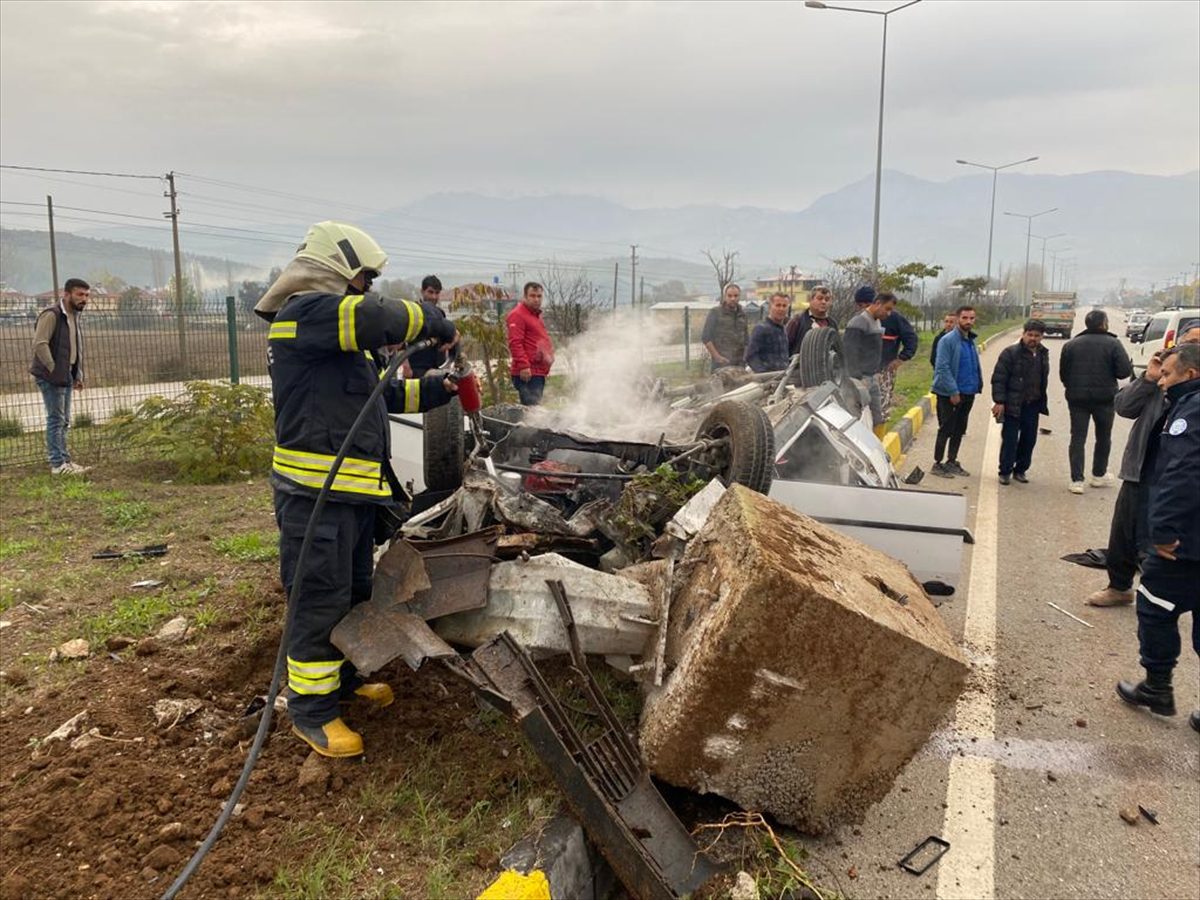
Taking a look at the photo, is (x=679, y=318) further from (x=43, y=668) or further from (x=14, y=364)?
(x=43, y=668)

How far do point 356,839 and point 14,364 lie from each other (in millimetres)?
7697

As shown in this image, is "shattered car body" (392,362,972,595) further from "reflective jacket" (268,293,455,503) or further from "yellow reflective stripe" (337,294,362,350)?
"yellow reflective stripe" (337,294,362,350)

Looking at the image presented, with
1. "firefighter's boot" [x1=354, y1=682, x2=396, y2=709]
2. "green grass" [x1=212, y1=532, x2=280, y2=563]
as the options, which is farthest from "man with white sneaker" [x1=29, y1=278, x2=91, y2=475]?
"firefighter's boot" [x1=354, y1=682, x2=396, y2=709]

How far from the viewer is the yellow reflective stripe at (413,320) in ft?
9.10

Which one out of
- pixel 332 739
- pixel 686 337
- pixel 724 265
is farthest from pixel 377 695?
pixel 724 265

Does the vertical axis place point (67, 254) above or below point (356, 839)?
above

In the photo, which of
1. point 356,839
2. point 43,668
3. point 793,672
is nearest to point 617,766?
point 793,672

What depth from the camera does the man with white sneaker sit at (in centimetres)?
728

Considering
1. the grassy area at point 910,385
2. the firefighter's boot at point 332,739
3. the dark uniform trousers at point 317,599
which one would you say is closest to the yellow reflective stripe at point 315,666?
the dark uniform trousers at point 317,599

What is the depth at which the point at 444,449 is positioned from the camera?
4695 millimetres

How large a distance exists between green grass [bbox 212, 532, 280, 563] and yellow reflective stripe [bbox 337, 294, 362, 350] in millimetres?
2765

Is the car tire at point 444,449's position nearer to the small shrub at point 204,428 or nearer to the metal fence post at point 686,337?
the small shrub at point 204,428

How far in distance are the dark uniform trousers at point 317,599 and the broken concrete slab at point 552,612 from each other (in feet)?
1.60

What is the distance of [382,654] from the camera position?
2898 millimetres
